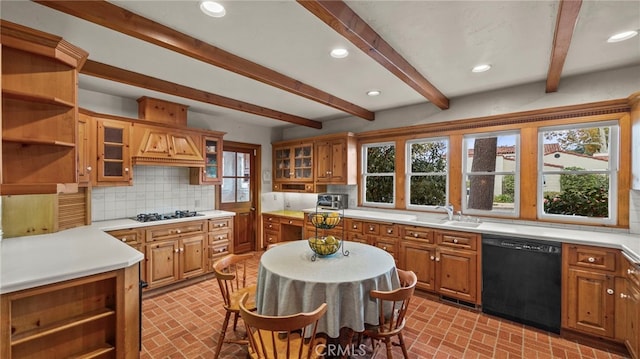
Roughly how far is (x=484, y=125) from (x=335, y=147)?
7.18 feet

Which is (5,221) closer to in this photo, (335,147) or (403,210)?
(335,147)

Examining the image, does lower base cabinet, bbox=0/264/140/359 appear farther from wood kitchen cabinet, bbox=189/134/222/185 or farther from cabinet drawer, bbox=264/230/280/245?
cabinet drawer, bbox=264/230/280/245

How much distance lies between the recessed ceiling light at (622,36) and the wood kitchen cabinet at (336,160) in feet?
9.85

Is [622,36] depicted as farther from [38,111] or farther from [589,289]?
[38,111]

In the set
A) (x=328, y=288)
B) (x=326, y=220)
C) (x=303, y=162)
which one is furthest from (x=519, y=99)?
(x=303, y=162)

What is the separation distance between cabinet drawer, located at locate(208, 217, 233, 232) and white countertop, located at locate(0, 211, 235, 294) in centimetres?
142

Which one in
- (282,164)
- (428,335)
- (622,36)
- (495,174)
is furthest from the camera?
(282,164)

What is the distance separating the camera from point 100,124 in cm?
318

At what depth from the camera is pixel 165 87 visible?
3072mm

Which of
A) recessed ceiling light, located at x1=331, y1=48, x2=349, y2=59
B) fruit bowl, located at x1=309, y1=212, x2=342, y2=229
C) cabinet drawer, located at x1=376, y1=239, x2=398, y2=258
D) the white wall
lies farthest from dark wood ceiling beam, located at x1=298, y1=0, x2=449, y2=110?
cabinet drawer, located at x1=376, y1=239, x2=398, y2=258

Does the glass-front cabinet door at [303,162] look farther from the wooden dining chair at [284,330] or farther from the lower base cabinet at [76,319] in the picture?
the wooden dining chair at [284,330]

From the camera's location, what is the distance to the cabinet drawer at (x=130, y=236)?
313cm

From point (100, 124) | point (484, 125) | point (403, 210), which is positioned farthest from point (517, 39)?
point (100, 124)

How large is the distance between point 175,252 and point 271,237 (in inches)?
75.5
